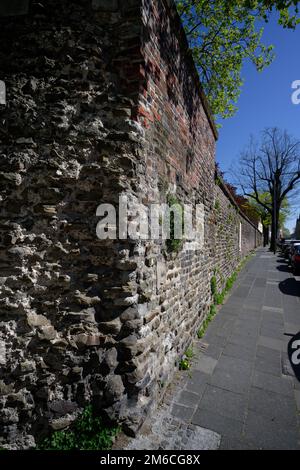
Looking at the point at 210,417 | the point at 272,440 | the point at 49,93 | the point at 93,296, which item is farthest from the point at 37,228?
the point at 272,440

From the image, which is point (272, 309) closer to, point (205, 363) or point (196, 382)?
point (205, 363)

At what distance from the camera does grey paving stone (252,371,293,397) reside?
331cm

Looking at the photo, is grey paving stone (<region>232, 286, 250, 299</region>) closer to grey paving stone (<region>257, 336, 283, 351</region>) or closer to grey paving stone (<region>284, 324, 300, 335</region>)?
grey paving stone (<region>284, 324, 300, 335</region>)

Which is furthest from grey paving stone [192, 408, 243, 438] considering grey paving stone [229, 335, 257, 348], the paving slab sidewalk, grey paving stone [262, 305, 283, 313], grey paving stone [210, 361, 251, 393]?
grey paving stone [262, 305, 283, 313]

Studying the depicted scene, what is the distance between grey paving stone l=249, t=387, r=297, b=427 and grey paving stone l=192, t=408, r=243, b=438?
387mm

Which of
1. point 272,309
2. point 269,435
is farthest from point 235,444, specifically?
point 272,309

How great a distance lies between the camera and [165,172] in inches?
130

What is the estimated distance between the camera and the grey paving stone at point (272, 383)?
3312 mm

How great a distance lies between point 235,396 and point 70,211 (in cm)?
290

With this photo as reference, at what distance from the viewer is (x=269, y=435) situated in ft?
8.40

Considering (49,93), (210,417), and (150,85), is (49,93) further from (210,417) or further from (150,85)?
(210,417)

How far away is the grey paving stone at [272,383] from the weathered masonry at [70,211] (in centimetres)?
167

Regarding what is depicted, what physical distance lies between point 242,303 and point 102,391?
18.2ft

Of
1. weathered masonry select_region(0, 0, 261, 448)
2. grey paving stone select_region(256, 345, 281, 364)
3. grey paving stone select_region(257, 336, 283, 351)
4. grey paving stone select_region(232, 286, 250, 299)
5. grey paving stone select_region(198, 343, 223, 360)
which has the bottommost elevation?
grey paving stone select_region(256, 345, 281, 364)
